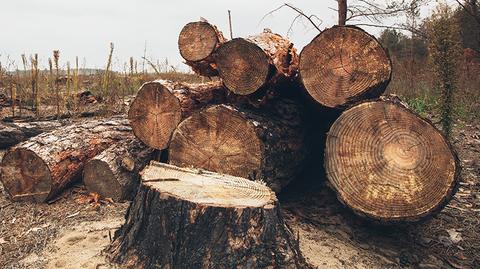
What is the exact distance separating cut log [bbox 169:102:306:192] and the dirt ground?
1.59 ft

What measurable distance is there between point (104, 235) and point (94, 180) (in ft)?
3.29

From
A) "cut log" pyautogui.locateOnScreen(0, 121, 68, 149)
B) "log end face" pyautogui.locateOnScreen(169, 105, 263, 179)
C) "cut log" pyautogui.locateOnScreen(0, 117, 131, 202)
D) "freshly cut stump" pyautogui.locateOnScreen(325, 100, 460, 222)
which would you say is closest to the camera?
"freshly cut stump" pyautogui.locateOnScreen(325, 100, 460, 222)

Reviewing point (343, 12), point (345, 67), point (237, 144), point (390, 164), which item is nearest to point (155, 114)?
point (237, 144)

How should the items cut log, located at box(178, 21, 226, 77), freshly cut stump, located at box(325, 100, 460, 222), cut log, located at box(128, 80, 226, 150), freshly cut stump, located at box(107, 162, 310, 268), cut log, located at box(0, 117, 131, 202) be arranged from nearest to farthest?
freshly cut stump, located at box(107, 162, 310, 268) < freshly cut stump, located at box(325, 100, 460, 222) < cut log, located at box(178, 21, 226, 77) < cut log, located at box(128, 80, 226, 150) < cut log, located at box(0, 117, 131, 202)

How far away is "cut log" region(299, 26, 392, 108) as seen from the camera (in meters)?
3.02

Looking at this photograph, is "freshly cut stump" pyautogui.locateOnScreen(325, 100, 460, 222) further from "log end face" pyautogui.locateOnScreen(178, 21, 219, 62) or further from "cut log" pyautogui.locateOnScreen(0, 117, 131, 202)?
"cut log" pyautogui.locateOnScreen(0, 117, 131, 202)

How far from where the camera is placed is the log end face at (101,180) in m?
3.90

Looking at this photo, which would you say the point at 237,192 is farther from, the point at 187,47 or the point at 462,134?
the point at 462,134

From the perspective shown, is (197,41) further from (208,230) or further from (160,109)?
(208,230)

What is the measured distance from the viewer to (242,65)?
3.25 m

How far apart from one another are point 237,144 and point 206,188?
2.79ft

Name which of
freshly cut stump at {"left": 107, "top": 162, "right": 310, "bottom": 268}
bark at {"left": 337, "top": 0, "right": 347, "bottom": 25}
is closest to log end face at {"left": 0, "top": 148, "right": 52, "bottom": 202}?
freshly cut stump at {"left": 107, "top": 162, "right": 310, "bottom": 268}

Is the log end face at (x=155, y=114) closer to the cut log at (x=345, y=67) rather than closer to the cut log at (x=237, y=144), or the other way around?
the cut log at (x=237, y=144)

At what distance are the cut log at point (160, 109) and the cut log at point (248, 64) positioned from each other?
586 millimetres
